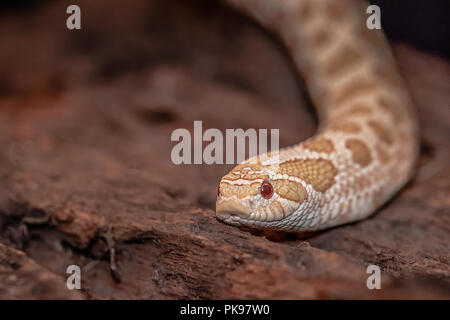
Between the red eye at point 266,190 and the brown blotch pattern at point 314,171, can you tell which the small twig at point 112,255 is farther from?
the brown blotch pattern at point 314,171

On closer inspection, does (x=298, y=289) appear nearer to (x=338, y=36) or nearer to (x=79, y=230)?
(x=79, y=230)

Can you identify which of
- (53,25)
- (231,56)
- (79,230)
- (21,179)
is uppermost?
(53,25)

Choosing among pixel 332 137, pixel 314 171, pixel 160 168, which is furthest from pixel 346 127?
pixel 160 168

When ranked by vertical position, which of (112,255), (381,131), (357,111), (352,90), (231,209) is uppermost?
(352,90)

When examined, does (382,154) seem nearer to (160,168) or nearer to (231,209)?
(231,209)

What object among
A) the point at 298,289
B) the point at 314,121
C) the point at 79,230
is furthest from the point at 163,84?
the point at 298,289

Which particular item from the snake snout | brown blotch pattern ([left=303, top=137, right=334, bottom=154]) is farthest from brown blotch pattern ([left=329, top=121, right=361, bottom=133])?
the snake snout

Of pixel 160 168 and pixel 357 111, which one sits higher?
pixel 357 111
